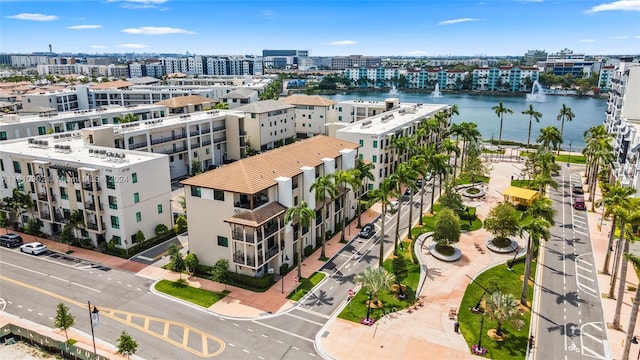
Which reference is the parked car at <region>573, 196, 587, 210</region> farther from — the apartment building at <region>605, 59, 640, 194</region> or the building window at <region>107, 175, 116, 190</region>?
the building window at <region>107, 175, 116, 190</region>

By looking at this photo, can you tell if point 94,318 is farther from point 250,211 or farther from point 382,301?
point 382,301

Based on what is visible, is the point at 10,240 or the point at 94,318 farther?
the point at 10,240

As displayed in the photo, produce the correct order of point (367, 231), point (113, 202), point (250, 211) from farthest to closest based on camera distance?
point (367, 231)
point (113, 202)
point (250, 211)

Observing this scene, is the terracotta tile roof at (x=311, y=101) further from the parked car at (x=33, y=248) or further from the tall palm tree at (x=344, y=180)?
the parked car at (x=33, y=248)

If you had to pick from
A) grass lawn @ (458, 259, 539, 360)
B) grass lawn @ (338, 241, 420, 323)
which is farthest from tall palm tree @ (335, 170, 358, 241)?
grass lawn @ (458, 259, 539, 360)

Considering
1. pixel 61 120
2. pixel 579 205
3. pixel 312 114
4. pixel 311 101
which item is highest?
pixel 311 101

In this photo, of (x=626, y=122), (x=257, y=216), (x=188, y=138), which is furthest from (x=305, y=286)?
(x=626, y=122)

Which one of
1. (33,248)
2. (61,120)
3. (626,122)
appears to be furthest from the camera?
(61,120)

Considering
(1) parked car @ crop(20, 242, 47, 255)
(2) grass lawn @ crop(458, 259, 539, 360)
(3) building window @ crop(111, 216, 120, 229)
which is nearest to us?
(2) grass lawn @ crop(458, 259, 539, 360)
